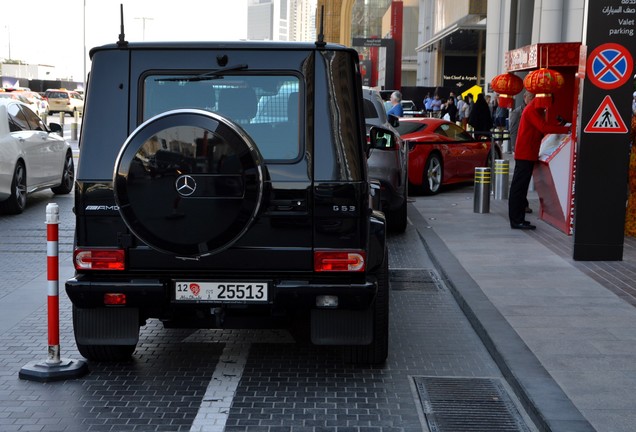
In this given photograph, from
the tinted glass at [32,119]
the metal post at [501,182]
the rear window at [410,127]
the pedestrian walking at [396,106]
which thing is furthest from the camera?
the pedestrian walking at [396,106]

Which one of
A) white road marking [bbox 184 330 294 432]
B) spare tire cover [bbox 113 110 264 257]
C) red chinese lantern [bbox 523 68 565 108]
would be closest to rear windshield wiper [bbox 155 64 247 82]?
spare tire cover [bbox 113 110 264 257]

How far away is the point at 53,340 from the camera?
5871 mm

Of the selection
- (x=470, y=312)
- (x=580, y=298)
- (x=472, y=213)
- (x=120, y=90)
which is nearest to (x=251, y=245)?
(x=120, y=90)

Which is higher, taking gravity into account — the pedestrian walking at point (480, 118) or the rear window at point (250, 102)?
the rear window at point (250, 102)

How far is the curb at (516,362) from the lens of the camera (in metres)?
4.91

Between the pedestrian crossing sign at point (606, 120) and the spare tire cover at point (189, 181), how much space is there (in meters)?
5.66

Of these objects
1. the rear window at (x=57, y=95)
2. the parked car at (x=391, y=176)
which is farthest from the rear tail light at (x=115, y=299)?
the rear window at (x=57, y=95)

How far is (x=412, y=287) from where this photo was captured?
9.00 meters

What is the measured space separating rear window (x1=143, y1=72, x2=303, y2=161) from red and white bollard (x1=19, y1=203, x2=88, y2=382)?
916 mm

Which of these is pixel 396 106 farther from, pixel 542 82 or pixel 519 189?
pixel 519 189

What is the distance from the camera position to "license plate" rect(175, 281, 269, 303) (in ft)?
18.0

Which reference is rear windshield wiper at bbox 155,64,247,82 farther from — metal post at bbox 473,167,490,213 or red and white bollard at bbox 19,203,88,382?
metal post at bbox 473,167,490,213

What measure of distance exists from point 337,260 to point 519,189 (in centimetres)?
742

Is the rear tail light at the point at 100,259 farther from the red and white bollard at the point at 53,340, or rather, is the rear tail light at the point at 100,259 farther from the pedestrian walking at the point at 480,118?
the pedestrian walking at the point at 480,118
